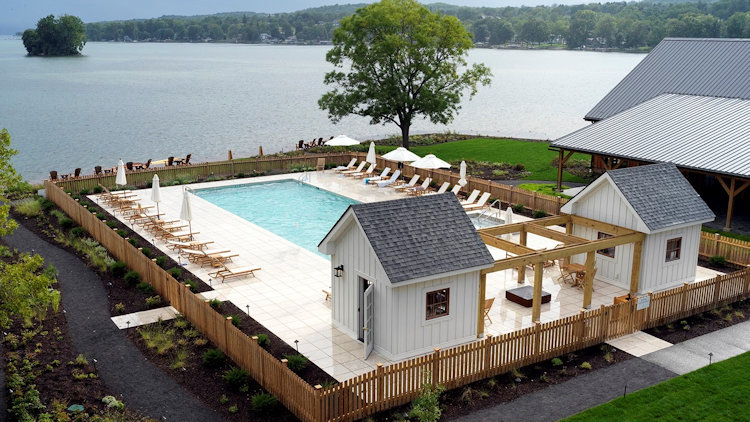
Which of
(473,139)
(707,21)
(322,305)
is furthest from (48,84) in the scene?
(707,21)

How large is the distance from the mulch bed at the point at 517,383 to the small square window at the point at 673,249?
16.2ft

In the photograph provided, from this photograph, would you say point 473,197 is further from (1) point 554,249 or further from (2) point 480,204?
(1) point 554,249

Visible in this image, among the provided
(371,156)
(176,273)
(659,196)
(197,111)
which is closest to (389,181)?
(371,156)

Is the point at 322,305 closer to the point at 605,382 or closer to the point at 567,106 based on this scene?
the point at 605,382

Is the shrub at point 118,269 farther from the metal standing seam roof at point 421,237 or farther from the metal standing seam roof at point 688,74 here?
the metal standing seam roof at point 688,74

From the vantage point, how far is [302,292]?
67.9 ft

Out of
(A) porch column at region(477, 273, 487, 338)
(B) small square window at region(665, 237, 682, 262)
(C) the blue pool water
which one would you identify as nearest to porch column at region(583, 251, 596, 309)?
(B) small square window at region(665, 237, 682, 262)

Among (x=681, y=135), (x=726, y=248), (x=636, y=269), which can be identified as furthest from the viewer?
(x=681, y=135)

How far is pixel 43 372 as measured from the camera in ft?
50.9

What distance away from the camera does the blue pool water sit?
1112 inches

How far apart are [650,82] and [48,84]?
345 feet

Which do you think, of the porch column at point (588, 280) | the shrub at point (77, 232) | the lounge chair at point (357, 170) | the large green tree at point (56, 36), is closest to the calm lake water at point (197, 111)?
the large green tree at point (56, 36)

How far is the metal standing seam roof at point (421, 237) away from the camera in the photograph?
1548 cm

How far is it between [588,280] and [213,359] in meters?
10.1
